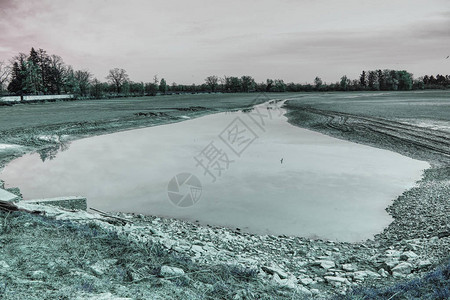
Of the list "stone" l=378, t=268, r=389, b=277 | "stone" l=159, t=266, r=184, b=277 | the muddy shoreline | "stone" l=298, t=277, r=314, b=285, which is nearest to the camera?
"stone" l=159, t=266, r=184, b=277

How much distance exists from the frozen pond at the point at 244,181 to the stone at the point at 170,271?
14.3 feet

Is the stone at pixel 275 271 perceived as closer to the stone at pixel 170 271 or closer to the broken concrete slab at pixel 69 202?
the stone at pixel 170 271

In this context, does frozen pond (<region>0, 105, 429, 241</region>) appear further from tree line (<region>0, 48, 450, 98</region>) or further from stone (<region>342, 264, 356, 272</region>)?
tree line (<region>0, 48, 450, 98</region>)

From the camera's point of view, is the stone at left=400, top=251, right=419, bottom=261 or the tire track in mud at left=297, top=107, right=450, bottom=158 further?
the tire track in mud at left=297, top=107, right=450, bottom=158

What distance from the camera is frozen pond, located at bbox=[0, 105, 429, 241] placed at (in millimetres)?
10859

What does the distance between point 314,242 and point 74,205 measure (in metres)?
7.02

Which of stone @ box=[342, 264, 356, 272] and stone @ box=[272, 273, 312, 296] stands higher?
stone @ box=[272, 273, 312, 296]

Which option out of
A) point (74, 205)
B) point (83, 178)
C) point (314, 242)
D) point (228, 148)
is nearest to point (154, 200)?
point (74, 205)

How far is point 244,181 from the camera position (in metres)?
14.8

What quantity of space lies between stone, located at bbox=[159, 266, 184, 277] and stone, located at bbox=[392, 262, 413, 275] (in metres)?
4.13

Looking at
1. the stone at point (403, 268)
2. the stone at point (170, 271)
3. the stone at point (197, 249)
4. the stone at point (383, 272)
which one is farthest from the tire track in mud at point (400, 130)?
the stone at point (170, 271)

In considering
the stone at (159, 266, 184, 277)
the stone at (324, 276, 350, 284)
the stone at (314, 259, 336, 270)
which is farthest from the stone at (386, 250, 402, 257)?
the stone at (159, 266, 184, 277)

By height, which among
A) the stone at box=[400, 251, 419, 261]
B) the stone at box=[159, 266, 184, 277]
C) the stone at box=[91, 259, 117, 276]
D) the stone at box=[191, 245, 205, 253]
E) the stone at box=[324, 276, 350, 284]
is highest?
the stone at box=[91, 259, 117, 276]

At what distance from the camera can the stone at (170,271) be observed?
5.83 m
